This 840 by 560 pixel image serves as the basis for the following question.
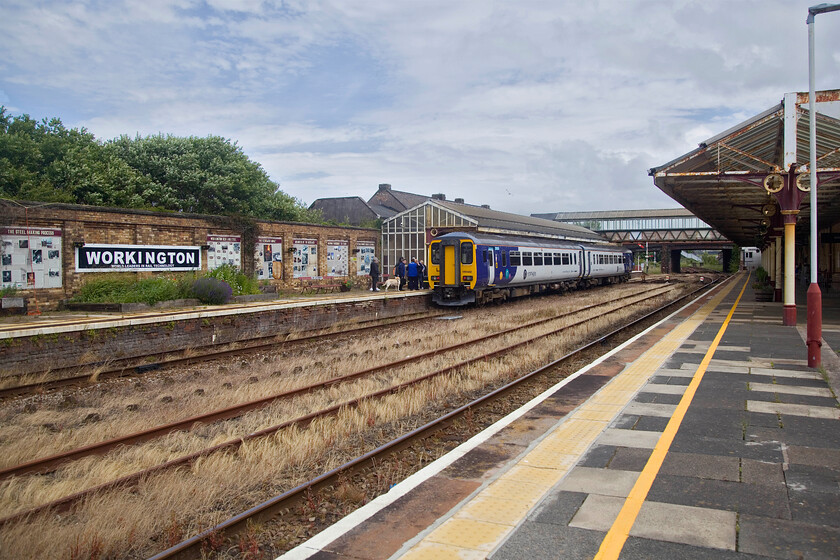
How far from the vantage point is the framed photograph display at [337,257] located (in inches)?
1019

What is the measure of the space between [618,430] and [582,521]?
230cm

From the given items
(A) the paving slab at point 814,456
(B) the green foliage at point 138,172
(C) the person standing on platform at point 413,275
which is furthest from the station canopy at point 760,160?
(B) the green foliage at point 138,172

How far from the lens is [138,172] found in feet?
87.5

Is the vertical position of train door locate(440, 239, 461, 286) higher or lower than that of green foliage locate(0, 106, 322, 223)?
lower

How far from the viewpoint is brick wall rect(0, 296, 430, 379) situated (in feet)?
35.4

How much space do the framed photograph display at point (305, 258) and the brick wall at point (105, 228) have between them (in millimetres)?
848

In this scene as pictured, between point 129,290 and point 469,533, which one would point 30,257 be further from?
point 469,533

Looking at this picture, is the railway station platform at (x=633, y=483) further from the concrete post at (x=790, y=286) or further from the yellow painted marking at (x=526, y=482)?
the concrete post at (x=790, y=286)

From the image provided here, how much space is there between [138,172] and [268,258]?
834 centimetres

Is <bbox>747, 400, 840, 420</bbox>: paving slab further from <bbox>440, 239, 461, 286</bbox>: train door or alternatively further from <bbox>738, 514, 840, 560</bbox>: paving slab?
<bbox>440, 239, 461, 286</bbox>: train door

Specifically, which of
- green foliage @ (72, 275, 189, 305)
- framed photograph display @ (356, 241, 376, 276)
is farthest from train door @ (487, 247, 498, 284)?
green foliage @ (72, 275, 189, 305)

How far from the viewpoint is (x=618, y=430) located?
6.30 m

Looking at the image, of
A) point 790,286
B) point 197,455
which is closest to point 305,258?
point 790,286

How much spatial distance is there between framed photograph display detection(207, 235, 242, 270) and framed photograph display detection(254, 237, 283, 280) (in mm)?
847
